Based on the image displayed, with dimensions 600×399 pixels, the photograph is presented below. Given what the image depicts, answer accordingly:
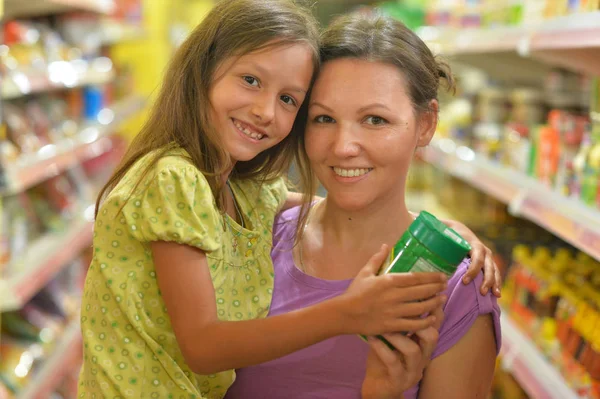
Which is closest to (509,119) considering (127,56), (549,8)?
(549,8)

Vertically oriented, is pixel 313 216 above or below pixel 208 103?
below

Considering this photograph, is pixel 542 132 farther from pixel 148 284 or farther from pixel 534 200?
pixel 148 284

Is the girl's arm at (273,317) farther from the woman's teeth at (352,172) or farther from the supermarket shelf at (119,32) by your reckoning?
the supermarket shelf at (119,32)

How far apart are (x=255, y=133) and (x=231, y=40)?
0.19m

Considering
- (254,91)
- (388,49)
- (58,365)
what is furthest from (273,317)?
(58,365)

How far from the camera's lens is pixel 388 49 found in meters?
1.53

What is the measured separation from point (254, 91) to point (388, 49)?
0.27 metres

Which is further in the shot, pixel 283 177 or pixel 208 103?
pixel 283 177

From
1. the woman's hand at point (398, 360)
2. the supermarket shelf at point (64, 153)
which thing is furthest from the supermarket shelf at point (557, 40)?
the supermarket shelf at point (64, 153)

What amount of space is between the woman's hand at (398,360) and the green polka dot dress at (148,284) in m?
0.32

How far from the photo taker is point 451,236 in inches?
44.6

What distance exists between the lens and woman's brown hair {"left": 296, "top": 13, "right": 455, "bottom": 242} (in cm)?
153

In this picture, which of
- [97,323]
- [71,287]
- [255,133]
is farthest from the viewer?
[71,287]

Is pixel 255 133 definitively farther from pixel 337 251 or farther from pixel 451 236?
pixel 451 236
